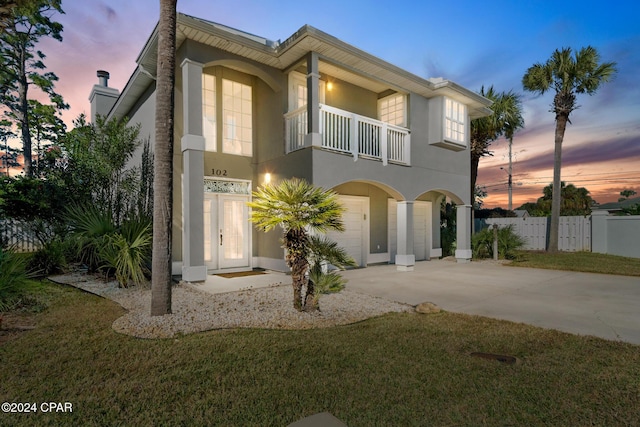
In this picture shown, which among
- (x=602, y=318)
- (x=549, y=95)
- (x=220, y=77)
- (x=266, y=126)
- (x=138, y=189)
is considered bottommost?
(x=602, y=318)

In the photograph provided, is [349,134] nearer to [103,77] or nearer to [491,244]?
[491,244]

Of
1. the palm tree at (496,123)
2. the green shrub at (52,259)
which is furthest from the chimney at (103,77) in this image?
the palm tree at (496,123)

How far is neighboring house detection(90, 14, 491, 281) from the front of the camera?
27.2 feet

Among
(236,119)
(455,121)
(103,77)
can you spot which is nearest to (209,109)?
(236,119)

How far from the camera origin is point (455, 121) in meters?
12.9

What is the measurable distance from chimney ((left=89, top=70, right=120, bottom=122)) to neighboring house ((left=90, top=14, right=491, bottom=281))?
9.09 feet

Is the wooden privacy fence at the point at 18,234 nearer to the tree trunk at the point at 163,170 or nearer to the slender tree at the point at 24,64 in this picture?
the slender tree at the point at 24,64

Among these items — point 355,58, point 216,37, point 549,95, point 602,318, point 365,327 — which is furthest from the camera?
point 549,95

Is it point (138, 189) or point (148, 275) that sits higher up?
point (138, 189)

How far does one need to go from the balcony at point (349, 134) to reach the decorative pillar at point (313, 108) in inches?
9.3

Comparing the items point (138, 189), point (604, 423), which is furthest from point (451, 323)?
point (138, 189)

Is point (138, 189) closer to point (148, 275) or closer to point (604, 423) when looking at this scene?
point (148, 275)

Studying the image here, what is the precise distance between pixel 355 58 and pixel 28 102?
20739 millimetres

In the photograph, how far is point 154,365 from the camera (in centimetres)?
366
